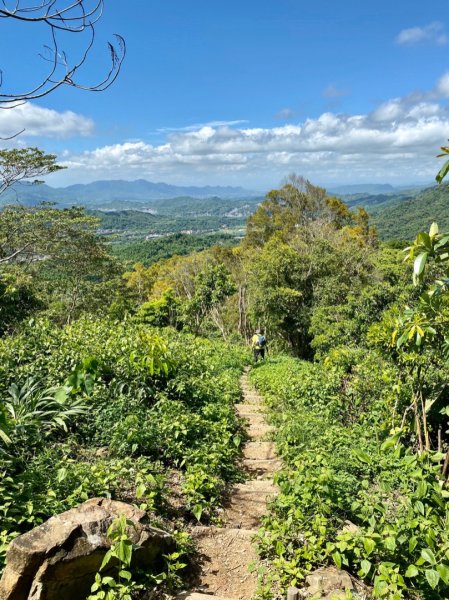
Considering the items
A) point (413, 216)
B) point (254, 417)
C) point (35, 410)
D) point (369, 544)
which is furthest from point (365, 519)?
point (413, 216)

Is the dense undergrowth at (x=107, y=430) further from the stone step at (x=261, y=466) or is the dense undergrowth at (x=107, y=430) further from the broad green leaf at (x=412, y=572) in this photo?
the broad green leaf at (x=412, y=572)

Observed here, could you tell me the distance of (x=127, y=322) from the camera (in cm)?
884

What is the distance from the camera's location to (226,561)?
3.57 meters

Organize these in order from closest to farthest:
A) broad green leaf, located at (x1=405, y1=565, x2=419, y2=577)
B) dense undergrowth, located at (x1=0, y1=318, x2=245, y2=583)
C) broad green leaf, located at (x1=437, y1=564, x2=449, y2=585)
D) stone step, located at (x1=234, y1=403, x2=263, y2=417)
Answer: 1. broad green leaf, located at (x1=437, y1=564, x2=449, y2=585)
2. broad green leaf, located at (x1=405, y1=565, x2=419, y2=577)
3. dense undergrowth, located at (x1=0, y1=318, x2=245, y2=583)
4. stone step, located at (x1=234, y1=403, x2=263, y2=417)

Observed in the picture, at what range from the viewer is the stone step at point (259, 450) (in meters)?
6.09

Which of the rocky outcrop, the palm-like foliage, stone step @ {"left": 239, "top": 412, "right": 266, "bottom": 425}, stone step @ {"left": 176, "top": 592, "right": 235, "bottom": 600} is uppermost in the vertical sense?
the palm-like foliage

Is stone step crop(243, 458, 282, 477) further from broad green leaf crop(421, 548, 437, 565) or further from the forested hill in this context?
the forested hill

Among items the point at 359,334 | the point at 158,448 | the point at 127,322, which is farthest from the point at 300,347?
the point at 158,448

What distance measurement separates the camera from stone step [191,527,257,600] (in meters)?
3.27

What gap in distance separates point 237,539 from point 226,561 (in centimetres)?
27

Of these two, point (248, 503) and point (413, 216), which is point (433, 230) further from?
point (413, 216)

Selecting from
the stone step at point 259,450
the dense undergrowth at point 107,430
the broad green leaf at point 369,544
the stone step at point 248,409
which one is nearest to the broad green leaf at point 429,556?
the broad green leaf at point 369,544

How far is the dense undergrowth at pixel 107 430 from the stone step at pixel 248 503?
0.18 m

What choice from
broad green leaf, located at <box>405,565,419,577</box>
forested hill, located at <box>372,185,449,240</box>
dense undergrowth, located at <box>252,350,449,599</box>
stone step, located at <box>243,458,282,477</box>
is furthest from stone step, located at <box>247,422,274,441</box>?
forested hill, located at <box>372,185,449,240</box>
